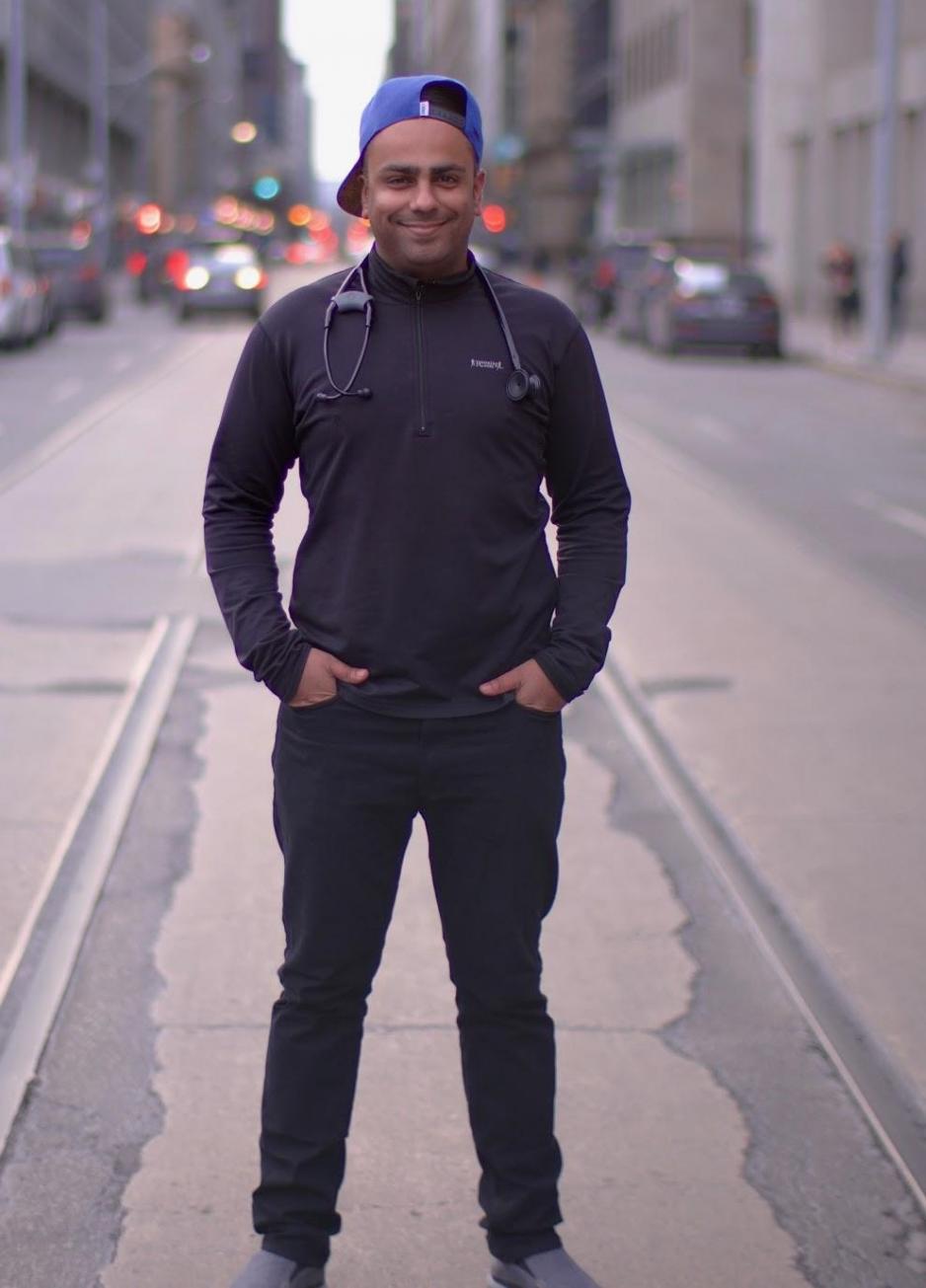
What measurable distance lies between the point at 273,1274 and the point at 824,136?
52.6 m

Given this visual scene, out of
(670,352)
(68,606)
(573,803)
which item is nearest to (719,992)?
(573,803)

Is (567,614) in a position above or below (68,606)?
above

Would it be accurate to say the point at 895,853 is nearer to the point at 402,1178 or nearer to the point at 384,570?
the point at 402,1178

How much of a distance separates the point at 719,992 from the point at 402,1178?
1.33 m

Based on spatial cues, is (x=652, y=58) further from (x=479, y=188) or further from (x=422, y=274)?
(x=422, y=274)

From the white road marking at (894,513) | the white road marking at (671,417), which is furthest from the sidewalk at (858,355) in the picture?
the white road marking at (894,513)

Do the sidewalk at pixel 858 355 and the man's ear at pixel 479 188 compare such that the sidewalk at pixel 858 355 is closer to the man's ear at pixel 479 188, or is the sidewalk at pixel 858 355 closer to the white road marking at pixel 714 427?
the white road marking at pixel 714 427

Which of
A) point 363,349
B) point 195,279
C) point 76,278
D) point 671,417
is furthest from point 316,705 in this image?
point 195,279

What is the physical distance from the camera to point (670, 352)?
3619 centimetres

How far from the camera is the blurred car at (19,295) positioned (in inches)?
1308

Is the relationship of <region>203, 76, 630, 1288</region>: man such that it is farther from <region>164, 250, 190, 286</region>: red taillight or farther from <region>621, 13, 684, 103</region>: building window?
<region>621, 13, 684, 103</region>: building window

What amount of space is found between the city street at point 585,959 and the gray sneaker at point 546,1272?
0.17m

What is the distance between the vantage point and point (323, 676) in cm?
342

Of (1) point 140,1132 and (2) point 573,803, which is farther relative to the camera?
(2) point 573,803
